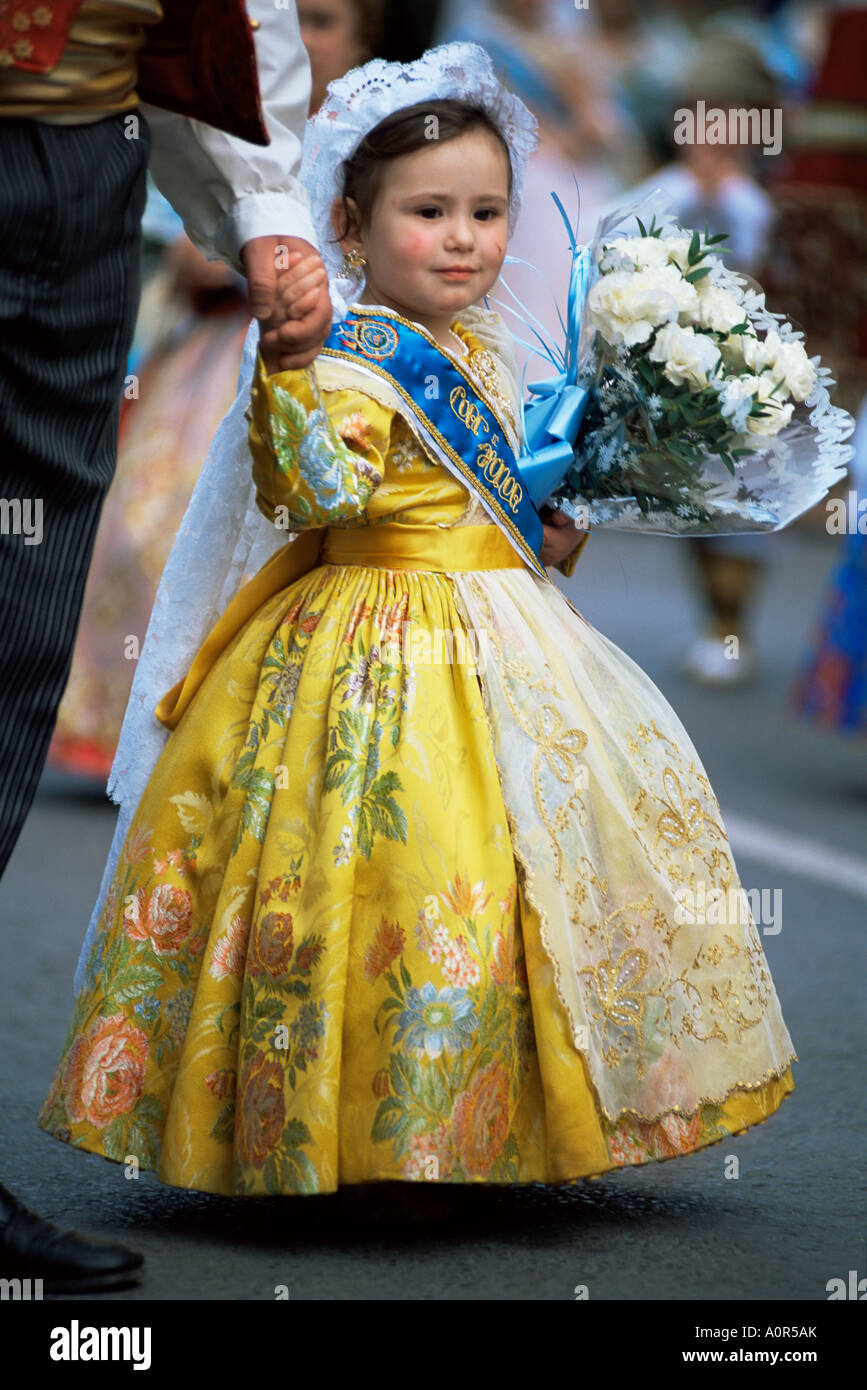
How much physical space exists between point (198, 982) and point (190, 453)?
3.15 m

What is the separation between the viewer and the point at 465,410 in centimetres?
287

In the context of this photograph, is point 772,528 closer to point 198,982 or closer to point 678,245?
point 678,245

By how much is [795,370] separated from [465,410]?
46 centimetres

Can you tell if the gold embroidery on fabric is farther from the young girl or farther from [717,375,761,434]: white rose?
[717,375,761,434]: white rose

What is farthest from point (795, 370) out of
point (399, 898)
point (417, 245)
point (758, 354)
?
point (399, 898)

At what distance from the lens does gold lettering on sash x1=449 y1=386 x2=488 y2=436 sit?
112 inches

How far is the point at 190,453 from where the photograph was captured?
18.6 feet

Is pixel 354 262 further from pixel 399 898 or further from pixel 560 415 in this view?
pixel 399 898

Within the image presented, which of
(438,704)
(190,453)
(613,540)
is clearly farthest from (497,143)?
(190,453)

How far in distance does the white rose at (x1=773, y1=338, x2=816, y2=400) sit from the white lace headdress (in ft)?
1.24

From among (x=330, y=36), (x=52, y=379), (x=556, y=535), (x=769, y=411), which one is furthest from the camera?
(x=330, y=36)

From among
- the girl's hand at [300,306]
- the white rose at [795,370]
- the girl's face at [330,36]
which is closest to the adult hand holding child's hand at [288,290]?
the girl's hand at [300,306]

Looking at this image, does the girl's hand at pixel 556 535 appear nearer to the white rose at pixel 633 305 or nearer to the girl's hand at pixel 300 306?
the white rose at pixel 633 305

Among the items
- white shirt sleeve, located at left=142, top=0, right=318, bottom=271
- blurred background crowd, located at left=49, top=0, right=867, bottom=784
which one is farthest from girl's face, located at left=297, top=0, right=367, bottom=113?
white shirt sleeve, located at left=142, top=0, right=318, bottom=271
